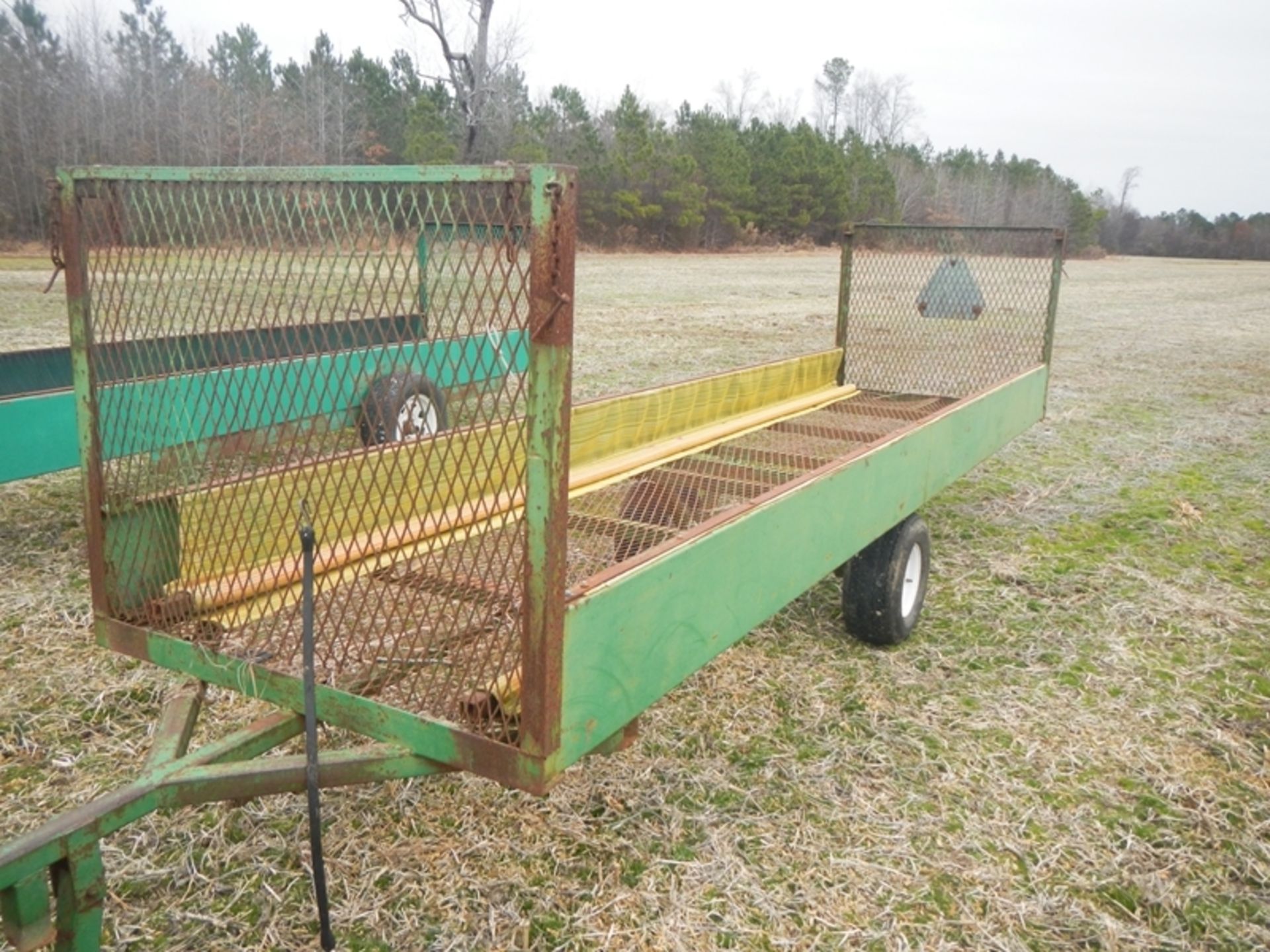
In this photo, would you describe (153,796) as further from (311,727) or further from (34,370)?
(34,370)

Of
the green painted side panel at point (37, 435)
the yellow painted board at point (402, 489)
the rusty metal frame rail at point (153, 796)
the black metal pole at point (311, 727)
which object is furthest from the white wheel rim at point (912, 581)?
the green painted side panel at point (37, 435)

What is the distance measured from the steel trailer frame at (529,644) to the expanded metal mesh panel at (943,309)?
12.3 ft

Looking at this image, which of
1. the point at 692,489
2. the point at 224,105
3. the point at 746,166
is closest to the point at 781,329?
the point at 692,489

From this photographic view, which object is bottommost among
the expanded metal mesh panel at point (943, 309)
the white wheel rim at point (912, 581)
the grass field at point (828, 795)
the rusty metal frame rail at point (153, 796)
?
the grass field at point (828, 795)

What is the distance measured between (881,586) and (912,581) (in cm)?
40

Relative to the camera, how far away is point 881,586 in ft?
13.8

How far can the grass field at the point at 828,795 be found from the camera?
267 centimetres

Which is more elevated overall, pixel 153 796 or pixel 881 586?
pixel 153 796

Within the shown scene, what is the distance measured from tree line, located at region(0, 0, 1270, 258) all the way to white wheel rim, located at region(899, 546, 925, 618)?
690 inches

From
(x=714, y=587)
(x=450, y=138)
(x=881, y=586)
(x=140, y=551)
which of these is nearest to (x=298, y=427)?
(x=140, y=551)

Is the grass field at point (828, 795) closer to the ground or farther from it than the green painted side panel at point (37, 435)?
closer to the ground

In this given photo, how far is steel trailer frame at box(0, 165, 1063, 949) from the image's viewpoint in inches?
73.7

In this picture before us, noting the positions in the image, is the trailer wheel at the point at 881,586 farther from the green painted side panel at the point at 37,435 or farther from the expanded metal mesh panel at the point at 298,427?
the green painted side panel at the point at 37,435

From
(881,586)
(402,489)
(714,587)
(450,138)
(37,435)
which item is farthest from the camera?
(450,138)
